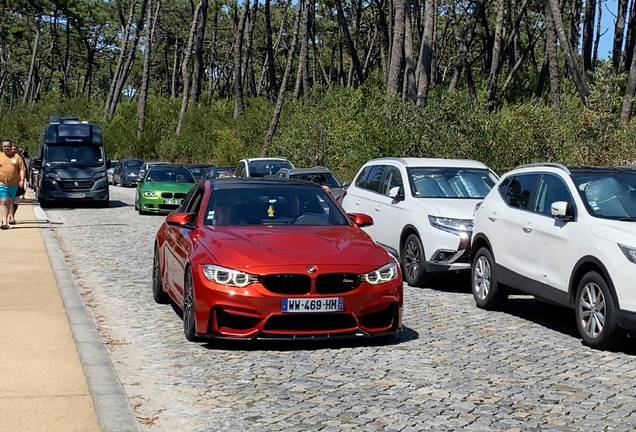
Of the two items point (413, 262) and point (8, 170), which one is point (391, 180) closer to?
point (413, 262)

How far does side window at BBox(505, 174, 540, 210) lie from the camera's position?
→ 36.7 feet

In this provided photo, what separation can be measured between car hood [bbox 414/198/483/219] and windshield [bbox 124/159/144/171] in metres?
44.1

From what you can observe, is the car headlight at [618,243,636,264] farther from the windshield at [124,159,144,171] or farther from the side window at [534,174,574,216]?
the windshield at [124,159,144,171]

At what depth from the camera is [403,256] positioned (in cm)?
1459

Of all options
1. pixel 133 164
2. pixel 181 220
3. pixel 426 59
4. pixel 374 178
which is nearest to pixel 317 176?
pixel 374 178

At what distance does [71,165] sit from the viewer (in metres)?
32.8

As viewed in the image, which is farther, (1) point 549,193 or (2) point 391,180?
(2) point 391,180

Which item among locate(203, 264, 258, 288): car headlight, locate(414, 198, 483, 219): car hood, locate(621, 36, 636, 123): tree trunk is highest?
locate(621, 36, 636, 123): tree trunk

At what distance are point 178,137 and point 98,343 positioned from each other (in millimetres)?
50016

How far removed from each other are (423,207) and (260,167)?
16.0m

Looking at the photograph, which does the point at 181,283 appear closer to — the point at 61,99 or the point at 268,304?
the point at 268,304

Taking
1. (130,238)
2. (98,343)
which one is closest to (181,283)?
(98,343)

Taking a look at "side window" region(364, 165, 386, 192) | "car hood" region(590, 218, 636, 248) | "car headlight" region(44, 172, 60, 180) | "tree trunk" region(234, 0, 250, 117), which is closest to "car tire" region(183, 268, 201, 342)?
"car hood" region(590, 218, 636, 248)

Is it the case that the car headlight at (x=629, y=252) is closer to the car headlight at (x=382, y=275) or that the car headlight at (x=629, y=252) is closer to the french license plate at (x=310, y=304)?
the car headlight at (x=382, y=275)
